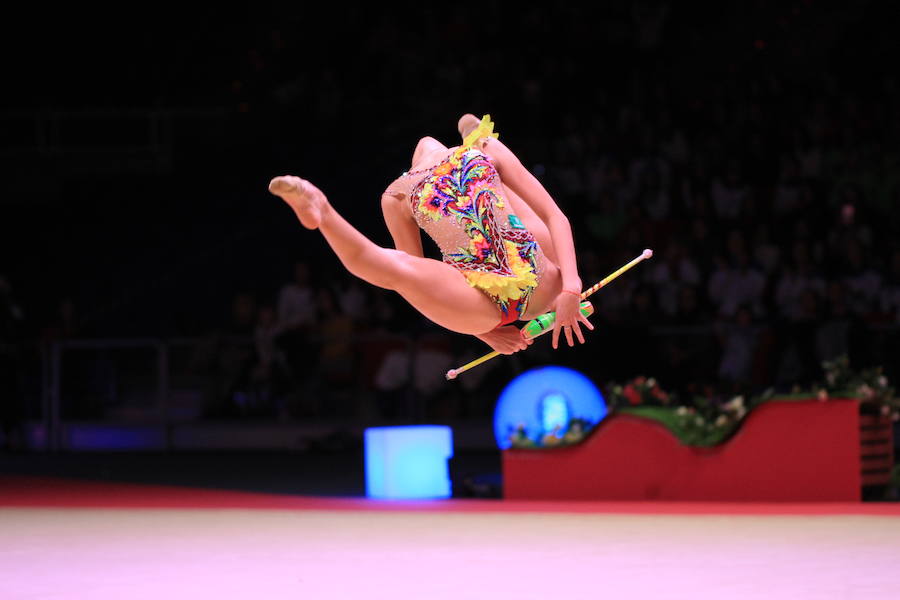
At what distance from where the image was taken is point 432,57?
16.3 m

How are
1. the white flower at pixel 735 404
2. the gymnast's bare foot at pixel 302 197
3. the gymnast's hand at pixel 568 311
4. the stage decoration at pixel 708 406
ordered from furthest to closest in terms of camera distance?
the white flower at pixel 735 404, the stage decoration at pixel 708 406, the gymnast's hand at pixel 568 311, the gymnast's bare foot at pixel 302 197

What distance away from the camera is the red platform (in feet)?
30.7

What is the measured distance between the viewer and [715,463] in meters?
9.59

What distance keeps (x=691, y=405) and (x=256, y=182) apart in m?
7.24

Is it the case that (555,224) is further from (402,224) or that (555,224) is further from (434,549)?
(434,549)

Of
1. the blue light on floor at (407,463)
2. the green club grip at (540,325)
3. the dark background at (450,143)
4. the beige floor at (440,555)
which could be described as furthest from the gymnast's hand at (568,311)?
the dark background at (450,143)

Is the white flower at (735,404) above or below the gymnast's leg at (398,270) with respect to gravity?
below

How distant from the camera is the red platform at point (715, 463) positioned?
9.36 meters

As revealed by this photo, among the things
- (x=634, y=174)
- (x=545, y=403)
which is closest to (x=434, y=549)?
(x=545, y=403)

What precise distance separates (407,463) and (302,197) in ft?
17.9

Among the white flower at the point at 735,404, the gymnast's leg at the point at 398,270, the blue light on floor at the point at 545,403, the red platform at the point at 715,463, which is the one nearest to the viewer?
the gymnast's leg at the point at 398,270

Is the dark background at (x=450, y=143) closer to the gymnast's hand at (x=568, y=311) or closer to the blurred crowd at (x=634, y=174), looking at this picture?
the blurred crowd at (x=634, y=174)

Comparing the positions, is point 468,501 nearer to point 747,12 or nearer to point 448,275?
point 448,275

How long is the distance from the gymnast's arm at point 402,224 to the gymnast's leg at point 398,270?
1.31 ft
